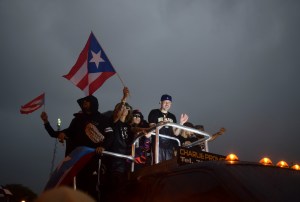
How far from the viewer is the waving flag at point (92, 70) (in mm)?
7389

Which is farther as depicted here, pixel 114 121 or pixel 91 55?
pixel 91 55

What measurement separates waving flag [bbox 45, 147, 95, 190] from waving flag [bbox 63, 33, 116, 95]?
239cm

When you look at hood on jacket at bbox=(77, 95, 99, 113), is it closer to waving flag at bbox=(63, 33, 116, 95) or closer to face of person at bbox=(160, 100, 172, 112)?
waving flag at bbox=(63, 33, 116, 95)

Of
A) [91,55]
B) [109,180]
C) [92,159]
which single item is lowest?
[109,180]

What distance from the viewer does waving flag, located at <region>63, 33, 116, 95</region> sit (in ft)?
24.2

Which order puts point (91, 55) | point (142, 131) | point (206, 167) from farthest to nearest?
point (91, 55) → point (142, 131) → point (206, 167)

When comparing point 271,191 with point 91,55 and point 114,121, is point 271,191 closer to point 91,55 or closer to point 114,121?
point 114,121

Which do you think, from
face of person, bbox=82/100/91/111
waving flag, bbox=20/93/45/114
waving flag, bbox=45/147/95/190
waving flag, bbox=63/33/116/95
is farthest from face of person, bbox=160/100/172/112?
waving flag, bbox=20/93/45/114

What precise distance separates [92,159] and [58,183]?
80cm

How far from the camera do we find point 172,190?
296 cm

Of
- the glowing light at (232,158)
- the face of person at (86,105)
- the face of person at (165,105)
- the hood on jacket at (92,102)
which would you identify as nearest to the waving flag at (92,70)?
the hood on jacket at (92,102)

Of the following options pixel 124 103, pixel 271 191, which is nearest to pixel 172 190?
pixel 271 191

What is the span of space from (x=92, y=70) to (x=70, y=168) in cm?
299

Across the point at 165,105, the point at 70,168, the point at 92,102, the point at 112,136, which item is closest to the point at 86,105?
the point at 92,102
